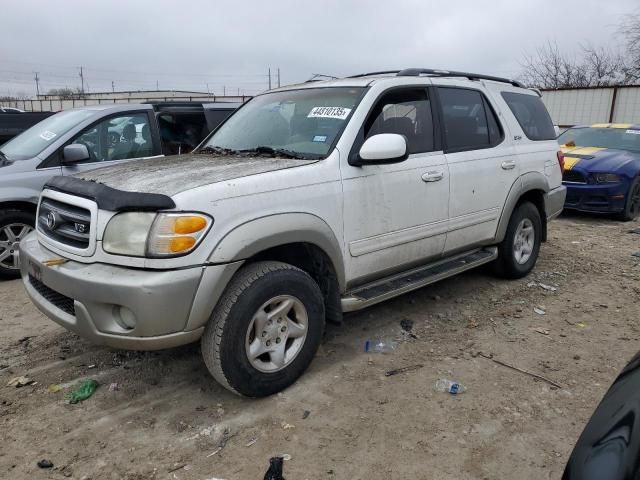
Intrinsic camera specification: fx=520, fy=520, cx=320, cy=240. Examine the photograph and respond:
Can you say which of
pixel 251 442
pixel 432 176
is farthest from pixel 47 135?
pixel 251 442

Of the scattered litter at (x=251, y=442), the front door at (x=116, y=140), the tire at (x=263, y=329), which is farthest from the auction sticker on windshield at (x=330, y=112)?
the front door at (x=116, y=140)

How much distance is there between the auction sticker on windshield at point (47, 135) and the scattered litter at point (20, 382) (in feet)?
9.67

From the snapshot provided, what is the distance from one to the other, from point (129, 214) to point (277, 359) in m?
1.21

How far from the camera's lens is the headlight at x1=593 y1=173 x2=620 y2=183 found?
826 cm

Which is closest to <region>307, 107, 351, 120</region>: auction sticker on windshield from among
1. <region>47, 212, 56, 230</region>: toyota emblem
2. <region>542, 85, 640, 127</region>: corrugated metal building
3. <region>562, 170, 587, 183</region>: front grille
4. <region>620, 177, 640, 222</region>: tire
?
<region>47, 212, 56, 230</region>: toyota emblem

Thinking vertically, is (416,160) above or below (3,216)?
above

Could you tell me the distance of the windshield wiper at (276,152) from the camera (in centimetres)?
348

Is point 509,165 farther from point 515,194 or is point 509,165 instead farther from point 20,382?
Result: point 20,382

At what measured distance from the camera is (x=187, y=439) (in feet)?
9.14

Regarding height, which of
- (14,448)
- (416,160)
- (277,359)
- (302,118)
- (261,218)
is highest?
(302,118)

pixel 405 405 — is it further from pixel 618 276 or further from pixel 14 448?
pixel 618 276

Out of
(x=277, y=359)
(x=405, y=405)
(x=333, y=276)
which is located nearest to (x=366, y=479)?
(x=405, y=405)

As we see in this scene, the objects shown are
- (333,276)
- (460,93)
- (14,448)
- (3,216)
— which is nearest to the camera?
(14,448)

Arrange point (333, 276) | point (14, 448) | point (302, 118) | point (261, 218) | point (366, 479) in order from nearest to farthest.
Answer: point (366, 479), point (14, 448), point (261, 218), point (333, 276), point (302, 118)
